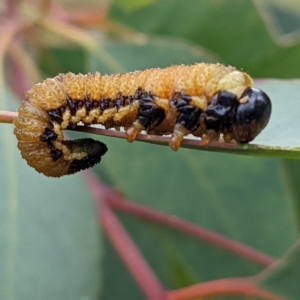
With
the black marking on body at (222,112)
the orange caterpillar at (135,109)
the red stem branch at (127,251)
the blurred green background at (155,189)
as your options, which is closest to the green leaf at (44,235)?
the blurred green background at (155,189)

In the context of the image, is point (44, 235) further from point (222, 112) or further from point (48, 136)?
point (222, 112)

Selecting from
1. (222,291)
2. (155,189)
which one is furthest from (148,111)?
(155,189)

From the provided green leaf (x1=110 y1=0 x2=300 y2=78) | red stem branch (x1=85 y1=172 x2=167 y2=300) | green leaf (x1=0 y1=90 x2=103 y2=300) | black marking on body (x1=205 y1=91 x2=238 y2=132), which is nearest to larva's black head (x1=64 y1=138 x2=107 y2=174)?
black marking on body (x1=205 y1=91 x2=238 y2=132)

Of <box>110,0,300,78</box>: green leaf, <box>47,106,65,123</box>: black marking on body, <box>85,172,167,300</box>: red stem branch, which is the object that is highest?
<box>110,0,300,78</box>: green leaf

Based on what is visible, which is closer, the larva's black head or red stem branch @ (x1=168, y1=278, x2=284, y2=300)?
the larva's black head

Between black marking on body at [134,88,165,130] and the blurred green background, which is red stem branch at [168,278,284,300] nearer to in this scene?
the blurred green background

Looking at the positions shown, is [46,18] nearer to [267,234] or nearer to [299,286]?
[267,234]

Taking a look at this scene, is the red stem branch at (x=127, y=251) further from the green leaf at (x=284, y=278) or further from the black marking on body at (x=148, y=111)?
the black marking on body at (x=148, y=111)
